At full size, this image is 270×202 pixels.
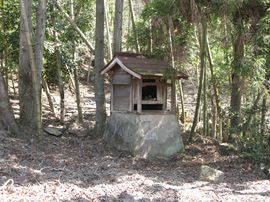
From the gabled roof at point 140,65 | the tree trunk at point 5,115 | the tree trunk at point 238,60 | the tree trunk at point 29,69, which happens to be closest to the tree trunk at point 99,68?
the gabled roof at point 140,65

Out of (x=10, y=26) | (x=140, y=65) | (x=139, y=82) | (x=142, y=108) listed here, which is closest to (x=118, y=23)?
(x=140, y=65)

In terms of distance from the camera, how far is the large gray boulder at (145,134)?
29.8 feet

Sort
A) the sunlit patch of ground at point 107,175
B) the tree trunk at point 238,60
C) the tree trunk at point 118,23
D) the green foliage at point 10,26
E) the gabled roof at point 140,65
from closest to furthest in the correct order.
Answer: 1. the sunlit patch of ground at point 107,175
2. the tree trunk at point 238,60
3. the gabled roof at point 140,65
4. the tree trunk at point 118,23
5. the green foliage at point 10,26

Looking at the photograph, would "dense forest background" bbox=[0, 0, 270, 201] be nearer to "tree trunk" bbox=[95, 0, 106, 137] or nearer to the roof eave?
"tree trunk" bbox=[95, 0, 106, 137]

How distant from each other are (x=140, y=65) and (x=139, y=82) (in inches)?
15.0

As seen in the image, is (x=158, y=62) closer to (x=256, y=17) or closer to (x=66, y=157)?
(x=256, y=17)

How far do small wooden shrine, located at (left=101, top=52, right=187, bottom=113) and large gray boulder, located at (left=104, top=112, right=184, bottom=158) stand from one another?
0.19 metres

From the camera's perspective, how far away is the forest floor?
6066 millimetres

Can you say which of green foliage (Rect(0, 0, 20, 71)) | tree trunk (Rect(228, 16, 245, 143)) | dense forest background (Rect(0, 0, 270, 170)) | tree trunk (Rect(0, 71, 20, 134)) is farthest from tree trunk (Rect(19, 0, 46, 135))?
tree trunk (Rect(228, 16, 245, 143))

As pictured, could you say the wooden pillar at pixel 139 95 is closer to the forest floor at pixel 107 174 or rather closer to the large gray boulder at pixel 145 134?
the large gray boulder at pixel 145 134

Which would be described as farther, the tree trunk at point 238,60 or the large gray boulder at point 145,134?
the large gray boulder at point 145,134

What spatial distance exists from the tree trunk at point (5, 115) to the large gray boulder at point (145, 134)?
6.89ft

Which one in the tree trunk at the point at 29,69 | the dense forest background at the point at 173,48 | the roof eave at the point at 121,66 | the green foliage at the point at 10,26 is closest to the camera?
the dense forest background at the point at 173,48

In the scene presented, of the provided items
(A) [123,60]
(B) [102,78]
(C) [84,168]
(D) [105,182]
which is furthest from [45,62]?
(D) [105,182]
